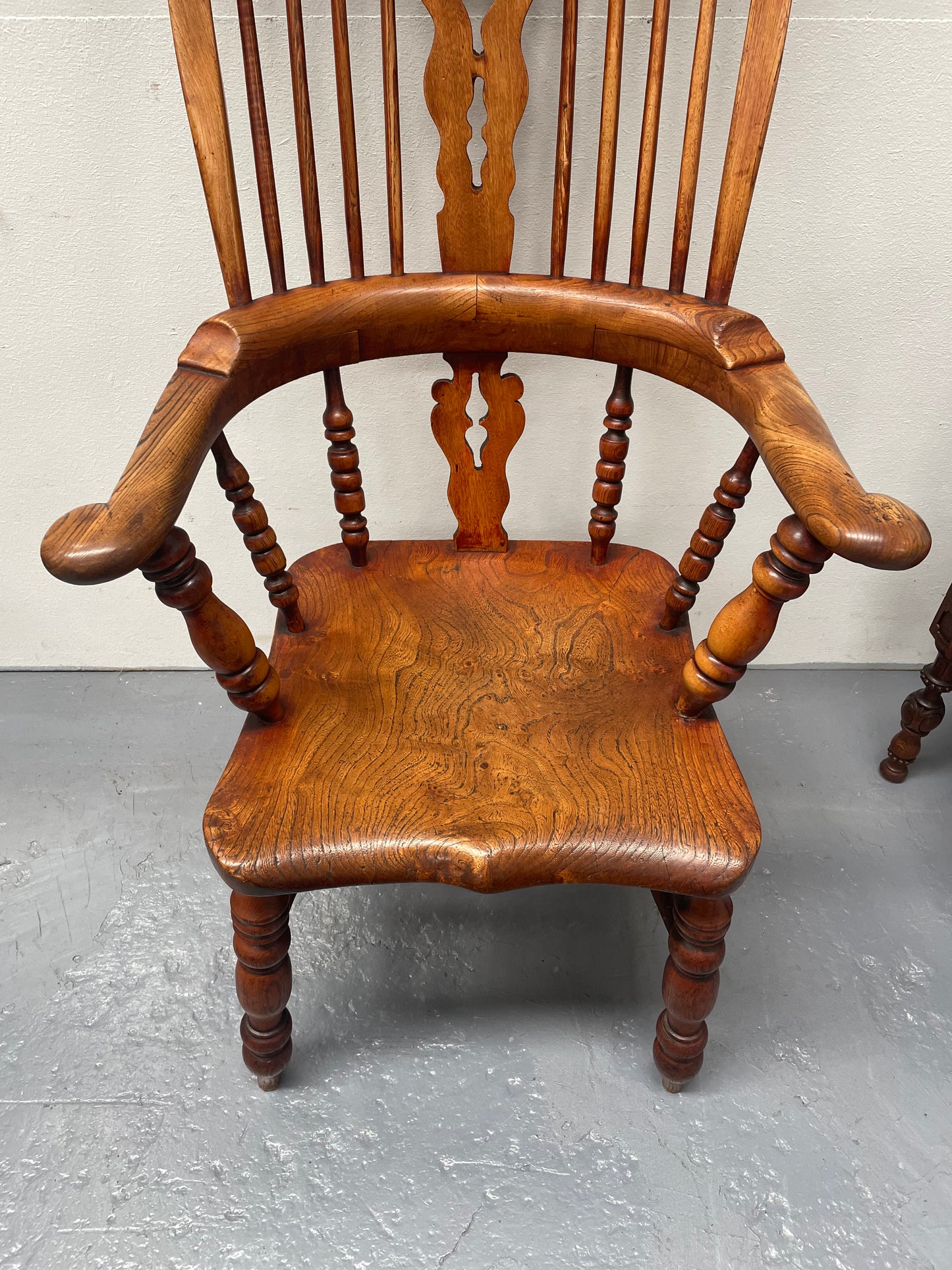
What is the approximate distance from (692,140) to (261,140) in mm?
415

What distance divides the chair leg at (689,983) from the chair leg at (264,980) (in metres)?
0.39

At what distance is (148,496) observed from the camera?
70cm

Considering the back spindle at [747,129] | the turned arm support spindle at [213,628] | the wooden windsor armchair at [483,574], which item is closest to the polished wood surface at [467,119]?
the wooden windsor armchair at [483,574]

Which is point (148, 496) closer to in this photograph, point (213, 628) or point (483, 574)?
point (213, 628)

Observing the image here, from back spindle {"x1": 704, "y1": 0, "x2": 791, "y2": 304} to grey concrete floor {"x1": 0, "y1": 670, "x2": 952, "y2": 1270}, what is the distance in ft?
2.66

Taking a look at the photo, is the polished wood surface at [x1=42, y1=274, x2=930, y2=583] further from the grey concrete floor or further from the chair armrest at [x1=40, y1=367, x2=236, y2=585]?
the grey concrete floor

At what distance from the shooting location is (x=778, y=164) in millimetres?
1179

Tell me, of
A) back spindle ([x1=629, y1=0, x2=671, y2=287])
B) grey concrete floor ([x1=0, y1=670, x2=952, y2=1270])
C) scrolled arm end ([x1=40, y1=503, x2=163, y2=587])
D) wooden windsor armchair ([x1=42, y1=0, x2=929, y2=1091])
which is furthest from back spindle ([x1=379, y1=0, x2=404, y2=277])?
grey concrete floor ([x1=0, y1=670, x2=952, y2=1270])

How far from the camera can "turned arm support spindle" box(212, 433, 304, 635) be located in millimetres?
888

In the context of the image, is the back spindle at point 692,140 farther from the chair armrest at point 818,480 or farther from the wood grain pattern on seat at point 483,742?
the wood grain pattern on seat at point 483,742

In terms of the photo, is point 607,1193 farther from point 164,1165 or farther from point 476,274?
point 476,274

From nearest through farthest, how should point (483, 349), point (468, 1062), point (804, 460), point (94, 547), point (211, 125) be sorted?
1. point (94, 547)
2. point (804, 460)
3. point (211, 125)
4. point (483, 349)
5. point (468, 1062)

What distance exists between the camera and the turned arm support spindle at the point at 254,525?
35.0 inches

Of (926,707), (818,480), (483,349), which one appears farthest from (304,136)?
(926,707)
